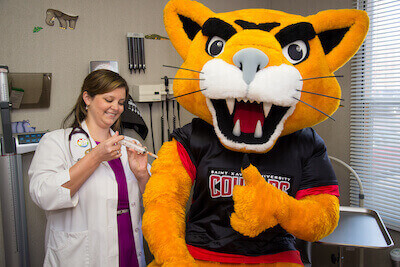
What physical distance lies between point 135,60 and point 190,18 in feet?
3.81

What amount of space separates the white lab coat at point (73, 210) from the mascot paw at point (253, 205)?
80 cm

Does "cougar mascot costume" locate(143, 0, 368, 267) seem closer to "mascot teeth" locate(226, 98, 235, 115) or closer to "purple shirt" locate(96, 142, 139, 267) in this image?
"mascot teeth" locate(226, 98, 235, 115)

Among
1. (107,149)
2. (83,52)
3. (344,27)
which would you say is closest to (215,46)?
(344,27)

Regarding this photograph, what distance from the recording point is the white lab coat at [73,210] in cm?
130

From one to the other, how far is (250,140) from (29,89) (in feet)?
4.81

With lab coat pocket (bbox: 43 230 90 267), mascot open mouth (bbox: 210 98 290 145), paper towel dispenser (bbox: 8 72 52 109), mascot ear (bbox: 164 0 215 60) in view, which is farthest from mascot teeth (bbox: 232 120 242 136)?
paper towel dispenser (bbox: 8 72 52 109)

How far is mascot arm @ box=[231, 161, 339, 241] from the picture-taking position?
0.77 m

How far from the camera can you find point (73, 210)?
4.52ft

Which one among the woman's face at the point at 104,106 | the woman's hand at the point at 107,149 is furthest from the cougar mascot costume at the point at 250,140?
the woman's face at the point at 104,106

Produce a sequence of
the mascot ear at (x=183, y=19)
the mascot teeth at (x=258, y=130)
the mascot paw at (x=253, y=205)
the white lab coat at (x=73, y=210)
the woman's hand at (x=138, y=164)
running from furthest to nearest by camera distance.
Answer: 1. the woman's hand at (x=138, y=164)
2. the white lab coat at (x=73, y=210)
3. the mascot ear at (x=183, y=19)
4. the mascot teeth at (x=258, y=130)
5. the mascot paw at (x=253, y=205)

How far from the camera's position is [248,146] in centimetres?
87

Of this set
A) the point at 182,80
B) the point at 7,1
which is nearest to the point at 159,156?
the point at 182,80

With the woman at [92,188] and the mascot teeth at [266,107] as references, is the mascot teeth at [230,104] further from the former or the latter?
the woman at [92,188]

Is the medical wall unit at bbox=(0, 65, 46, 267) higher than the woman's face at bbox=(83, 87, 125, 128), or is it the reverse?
the woman's face at bbox=(83, 87, 125, 128)
